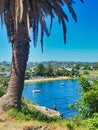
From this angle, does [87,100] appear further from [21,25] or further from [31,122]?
[21,25]

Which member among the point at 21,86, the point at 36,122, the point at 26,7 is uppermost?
the point at 26,7

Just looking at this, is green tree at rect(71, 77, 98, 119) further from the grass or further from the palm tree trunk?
the palm tree trunk

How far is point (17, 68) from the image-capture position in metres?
19.3

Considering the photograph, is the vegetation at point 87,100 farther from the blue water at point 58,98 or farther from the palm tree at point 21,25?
the blue water at point 58,98

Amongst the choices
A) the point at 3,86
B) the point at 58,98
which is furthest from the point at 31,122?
the point at 58,98

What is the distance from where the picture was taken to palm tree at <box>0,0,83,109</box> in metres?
19.0

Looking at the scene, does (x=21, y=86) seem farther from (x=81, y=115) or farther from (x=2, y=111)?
(x=81, y=115)

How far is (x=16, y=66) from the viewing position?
19.3 metres

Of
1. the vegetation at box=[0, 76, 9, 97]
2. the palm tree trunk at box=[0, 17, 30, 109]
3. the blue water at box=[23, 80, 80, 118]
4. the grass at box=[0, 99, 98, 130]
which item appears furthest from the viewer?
the blue water at box=[23, 80, 80, 118]

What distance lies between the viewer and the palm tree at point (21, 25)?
19031 mm

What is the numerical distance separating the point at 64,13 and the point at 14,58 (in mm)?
3668

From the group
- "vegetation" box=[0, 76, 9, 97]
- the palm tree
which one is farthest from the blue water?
the palm tree

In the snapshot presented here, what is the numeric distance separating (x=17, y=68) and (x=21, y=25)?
7.33 ft

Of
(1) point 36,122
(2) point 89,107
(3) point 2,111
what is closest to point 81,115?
(2) point 89,107
